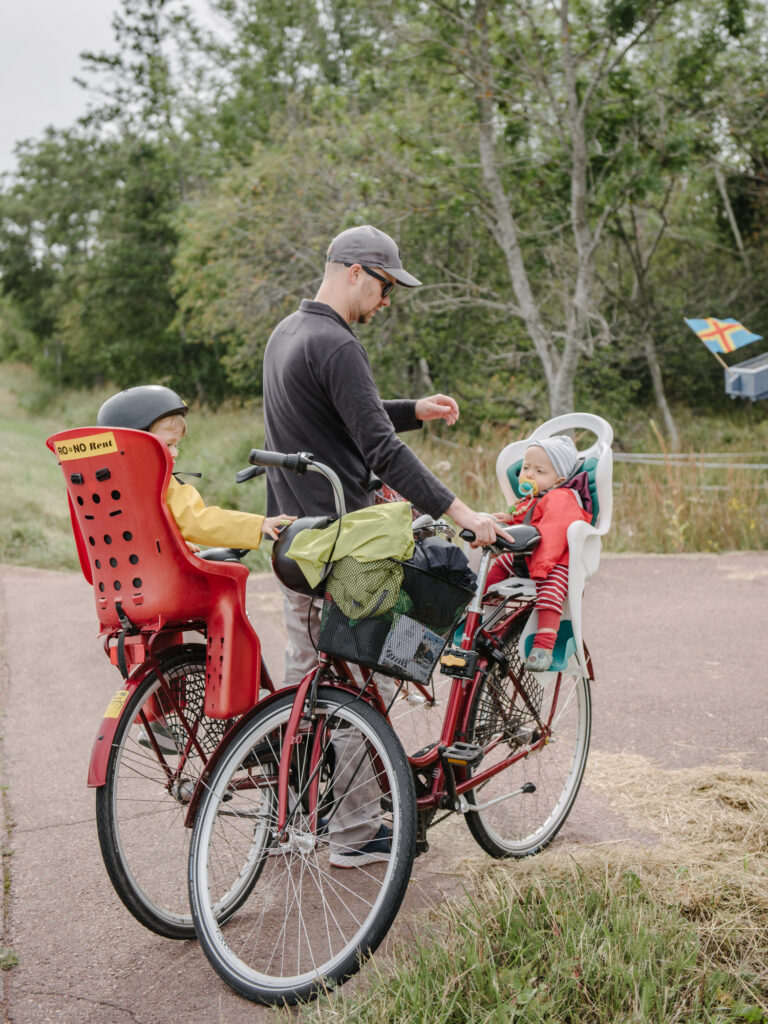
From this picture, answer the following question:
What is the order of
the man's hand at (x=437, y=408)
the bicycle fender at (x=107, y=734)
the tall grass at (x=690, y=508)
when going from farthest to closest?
1. the tall grass at (x=690, y=508)
2. the man's hand at (x=437, y=408)
3. the bicycle fender at (x=107, y=734)

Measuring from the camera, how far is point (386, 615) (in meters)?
2.61

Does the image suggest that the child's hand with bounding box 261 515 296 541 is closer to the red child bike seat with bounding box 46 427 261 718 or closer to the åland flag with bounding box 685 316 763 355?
the red child bike seat with bounding box 46 427 261 718

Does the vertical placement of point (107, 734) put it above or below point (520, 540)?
below

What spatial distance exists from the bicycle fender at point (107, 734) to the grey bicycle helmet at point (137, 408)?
0.75 m

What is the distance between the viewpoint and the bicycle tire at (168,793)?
279 centimetres

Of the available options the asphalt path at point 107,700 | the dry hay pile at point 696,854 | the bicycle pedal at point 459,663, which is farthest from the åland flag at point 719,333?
the bicycle pedal at point 459,663

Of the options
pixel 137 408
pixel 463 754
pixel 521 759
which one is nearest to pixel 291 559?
→ pixel 137 408

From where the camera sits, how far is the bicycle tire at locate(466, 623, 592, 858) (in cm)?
326

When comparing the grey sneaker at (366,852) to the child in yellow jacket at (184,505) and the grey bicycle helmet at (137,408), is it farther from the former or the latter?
the grey bicycle helmet at (137,408)

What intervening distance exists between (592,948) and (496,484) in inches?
334

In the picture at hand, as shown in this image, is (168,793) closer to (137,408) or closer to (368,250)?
(137,408)

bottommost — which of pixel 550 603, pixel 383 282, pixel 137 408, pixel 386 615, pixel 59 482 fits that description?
pixel 59 482

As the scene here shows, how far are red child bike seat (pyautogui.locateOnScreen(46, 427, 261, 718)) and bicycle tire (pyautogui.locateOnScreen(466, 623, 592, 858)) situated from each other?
84 cm

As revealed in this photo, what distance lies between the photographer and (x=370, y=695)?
9.31 feet
